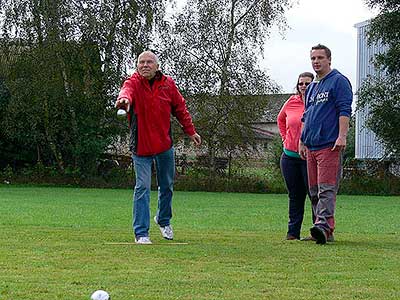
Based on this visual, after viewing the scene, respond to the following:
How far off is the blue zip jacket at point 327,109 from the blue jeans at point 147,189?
1445mm

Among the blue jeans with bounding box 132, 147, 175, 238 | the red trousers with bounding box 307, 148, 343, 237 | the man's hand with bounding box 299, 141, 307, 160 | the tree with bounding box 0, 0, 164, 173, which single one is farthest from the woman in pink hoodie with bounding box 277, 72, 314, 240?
the tree with bounding box 0, 0, 164, 173

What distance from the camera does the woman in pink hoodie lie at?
9453 millimetres

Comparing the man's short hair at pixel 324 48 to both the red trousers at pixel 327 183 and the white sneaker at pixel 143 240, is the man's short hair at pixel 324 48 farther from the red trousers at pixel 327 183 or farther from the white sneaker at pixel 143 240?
the white sneaker at pixel 143 240

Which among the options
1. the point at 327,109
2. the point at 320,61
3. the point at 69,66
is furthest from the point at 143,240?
the point at 69,66

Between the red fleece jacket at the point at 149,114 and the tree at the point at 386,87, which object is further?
the tree at the point at 386,87

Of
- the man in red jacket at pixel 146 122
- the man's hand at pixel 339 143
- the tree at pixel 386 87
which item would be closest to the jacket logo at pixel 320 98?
the man's hand at pixel 339 143

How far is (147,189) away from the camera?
8625 millimetres

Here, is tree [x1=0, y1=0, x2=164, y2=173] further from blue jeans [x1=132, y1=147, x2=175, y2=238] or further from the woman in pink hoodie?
blue jeans [x1=132, y1=147, x2=175, y2=238]

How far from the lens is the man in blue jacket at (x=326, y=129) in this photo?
866 centimetres

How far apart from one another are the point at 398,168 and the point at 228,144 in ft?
22.4

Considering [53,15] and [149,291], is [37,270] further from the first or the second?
[53,15]

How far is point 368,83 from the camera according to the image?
35719 mm

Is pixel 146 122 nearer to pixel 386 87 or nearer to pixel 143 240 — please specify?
pixel 143 240

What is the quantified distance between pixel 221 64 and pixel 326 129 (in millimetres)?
27939
